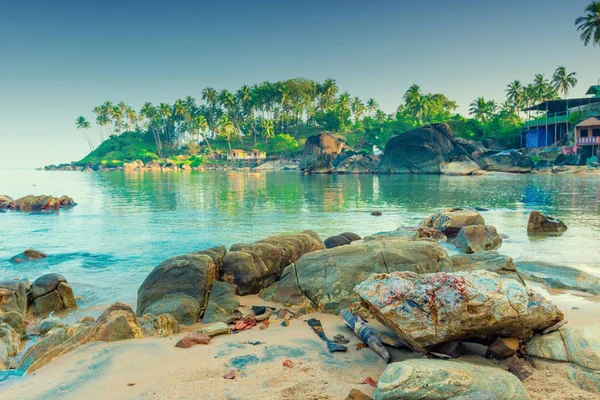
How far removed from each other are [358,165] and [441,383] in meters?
96.3

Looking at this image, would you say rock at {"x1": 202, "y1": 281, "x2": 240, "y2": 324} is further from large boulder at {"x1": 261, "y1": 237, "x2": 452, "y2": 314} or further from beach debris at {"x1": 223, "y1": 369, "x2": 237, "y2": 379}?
beach debris at {"x1": 223, "y1": 369, "x2": 237, "y2": 379}

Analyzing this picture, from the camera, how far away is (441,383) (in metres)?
4.63

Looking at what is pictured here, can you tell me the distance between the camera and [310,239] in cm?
1341

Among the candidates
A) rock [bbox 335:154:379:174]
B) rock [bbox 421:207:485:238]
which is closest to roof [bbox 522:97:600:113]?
rock [bbox 335:154:379:174]

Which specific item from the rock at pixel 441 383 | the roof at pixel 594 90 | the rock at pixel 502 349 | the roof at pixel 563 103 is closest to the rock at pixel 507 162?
the roof at pixel 563 103

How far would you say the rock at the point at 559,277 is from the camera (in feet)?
33.7

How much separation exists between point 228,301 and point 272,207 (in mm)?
24685

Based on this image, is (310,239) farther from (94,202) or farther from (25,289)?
(94,202)

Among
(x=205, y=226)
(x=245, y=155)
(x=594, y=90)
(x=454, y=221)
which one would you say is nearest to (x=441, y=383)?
(x=454, y=221)

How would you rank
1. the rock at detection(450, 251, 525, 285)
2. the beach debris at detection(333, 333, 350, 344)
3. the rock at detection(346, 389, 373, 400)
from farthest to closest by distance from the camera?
the rock at detection(450, 251, 525, 285), the beach debris at detection(333, 333, 350, 344), the rock at detection(346, 389, 373, 400)

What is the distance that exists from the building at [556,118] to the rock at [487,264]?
241ft

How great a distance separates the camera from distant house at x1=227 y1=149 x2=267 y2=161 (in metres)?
134

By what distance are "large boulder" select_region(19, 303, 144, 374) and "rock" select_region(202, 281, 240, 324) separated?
1778mm

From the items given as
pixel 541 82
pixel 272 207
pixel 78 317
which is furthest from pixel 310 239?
pixel 541 82
